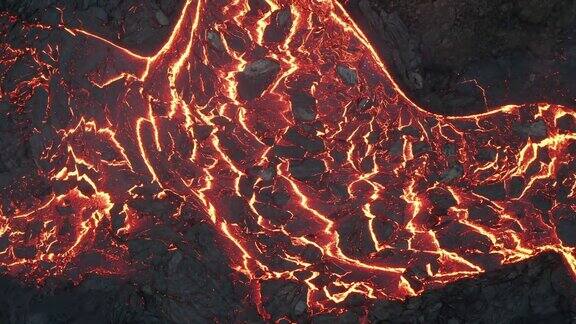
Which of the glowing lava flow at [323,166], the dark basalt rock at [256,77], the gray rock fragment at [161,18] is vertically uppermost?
the gray rock fragment at [161,18]

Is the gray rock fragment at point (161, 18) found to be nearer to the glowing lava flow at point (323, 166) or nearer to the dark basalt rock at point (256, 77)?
the glowing lava flow at point (323, 166)

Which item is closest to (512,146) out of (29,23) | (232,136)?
(232,136)

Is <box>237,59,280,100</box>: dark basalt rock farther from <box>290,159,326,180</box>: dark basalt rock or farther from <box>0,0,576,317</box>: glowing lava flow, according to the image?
<box>290,159,326,180</box>: dark basalt rock

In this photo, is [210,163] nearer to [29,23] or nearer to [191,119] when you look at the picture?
[191,119]

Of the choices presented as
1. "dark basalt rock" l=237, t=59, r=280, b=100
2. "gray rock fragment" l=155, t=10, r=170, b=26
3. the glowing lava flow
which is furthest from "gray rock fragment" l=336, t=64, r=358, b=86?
"gray rock fragment" l=155, t=10, r=170, b=26

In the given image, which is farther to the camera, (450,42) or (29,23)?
(29,23)

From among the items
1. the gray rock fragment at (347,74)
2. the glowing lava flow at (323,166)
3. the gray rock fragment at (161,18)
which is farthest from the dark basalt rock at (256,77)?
the gray rock fragment at (161,18)

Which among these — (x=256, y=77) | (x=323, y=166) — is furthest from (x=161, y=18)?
(x=323, y=166)

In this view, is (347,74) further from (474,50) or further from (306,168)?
(474,50)
